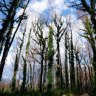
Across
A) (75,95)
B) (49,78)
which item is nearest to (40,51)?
(49,78)

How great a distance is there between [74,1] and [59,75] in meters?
20.5

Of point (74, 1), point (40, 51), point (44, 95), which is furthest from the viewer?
point (40, 51)

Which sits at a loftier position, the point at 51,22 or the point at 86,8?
the point at 51,22

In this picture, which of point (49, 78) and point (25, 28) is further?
point (25, 28)

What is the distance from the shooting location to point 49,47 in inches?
1240

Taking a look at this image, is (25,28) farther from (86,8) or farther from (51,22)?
(86,8)

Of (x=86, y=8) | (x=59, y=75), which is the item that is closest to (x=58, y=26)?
(x=59, y=75)

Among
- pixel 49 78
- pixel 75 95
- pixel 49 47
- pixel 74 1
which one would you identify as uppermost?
pixel 49 47

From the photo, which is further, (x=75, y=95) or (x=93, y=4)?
(x=75, y=95)

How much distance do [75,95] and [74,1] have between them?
8545mm

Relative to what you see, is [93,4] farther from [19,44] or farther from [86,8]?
[19,44]

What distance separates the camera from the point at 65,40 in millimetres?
38844

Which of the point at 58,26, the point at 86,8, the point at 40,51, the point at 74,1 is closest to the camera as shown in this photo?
the point at 86,8

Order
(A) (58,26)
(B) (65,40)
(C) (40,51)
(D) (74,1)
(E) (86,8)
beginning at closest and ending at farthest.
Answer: (E) (86,8), (D) (74,1), (C) (40,51), (A) (58,26), (B) (65,40)
